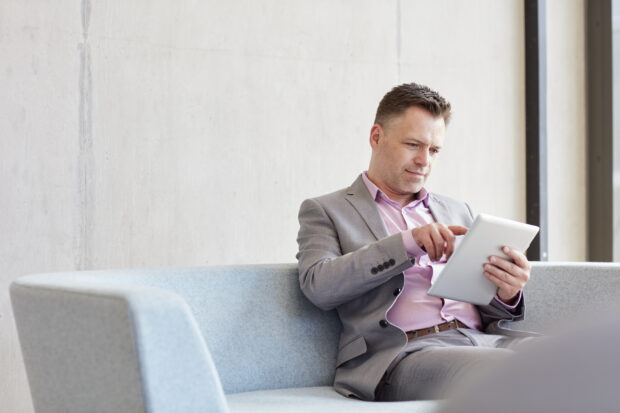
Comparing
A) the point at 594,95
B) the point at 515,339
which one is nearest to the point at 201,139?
the point at 515,339

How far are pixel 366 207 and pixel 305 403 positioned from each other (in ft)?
2.38

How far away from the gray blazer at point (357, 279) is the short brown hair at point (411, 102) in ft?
0.89

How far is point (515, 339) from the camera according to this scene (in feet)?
8.26

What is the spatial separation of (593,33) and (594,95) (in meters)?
0.35

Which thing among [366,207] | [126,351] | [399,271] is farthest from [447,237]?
[126,351]

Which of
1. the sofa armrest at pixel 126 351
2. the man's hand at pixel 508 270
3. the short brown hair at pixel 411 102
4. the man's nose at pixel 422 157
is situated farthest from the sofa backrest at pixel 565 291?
the sofa armrest at pixel 126 351

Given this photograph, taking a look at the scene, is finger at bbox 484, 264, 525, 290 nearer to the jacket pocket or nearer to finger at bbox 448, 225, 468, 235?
finger at bbox 448, 225, 468, 235

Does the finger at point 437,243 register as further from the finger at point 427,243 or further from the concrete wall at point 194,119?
the concrete wall at point 194,119

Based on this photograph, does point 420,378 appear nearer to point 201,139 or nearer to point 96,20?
point 201,139

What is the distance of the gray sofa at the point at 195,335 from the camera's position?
5.11 feet

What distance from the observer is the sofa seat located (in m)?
2.06

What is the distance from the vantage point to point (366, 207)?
2645 mm

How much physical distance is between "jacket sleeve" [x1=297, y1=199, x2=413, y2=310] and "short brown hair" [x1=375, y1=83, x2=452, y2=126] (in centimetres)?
51

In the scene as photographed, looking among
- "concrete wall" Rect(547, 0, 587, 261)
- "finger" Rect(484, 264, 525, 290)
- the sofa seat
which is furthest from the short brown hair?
"concrete wall" Rect(547, 0, 587, 261)
